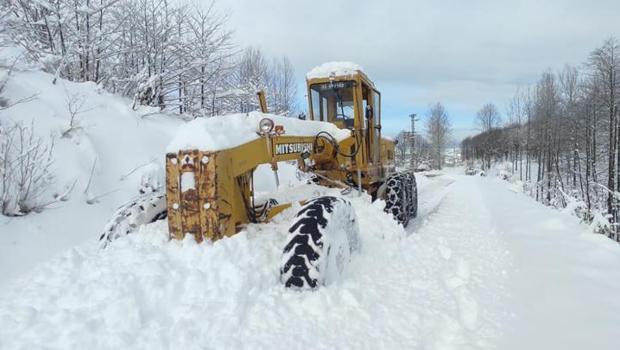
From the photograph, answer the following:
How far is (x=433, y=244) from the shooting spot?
6.43 meters

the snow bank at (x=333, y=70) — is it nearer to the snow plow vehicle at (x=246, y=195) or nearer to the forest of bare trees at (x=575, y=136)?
the snow plow vehicle at (x=246, y=195)

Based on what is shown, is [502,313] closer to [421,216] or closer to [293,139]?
[293,139]

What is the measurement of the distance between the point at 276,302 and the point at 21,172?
4.31 meters

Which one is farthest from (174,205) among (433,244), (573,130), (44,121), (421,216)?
(573,130)

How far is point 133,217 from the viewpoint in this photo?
14.6 ft

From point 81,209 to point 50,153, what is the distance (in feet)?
3.02

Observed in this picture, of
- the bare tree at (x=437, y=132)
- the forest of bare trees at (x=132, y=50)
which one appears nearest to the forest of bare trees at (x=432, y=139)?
the bare tree at (x=437, y=132)

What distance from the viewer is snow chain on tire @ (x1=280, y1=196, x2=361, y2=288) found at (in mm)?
Result: 3793

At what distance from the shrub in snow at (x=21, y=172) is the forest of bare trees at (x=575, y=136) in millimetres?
18977

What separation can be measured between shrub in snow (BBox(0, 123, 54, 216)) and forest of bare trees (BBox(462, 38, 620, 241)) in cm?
1898

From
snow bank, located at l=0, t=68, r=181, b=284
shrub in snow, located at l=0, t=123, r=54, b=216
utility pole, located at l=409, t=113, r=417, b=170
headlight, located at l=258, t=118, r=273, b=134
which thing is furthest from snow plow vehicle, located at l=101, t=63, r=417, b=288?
utility pole, located at l=409, t=113, r=417, b=170

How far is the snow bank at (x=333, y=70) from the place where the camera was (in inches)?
284

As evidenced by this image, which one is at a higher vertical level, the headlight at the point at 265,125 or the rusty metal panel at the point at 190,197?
the headlight at the point at 265,125

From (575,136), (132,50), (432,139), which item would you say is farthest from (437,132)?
(132,50)
